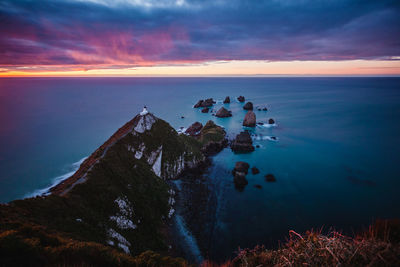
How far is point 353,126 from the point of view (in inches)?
2682

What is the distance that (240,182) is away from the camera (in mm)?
31734

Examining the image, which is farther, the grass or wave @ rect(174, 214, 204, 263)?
wave @ rect(174, 214, 204, 263)

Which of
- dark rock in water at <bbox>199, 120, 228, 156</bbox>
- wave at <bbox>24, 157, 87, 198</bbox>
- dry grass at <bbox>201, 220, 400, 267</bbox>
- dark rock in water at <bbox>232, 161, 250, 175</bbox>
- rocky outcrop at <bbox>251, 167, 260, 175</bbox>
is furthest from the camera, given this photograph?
dark rock in water at <bbox>199, 120, 228, 156</bbox>

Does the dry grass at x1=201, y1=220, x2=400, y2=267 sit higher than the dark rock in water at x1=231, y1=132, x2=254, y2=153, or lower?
higher

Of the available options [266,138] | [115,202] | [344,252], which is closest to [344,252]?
[344,252]

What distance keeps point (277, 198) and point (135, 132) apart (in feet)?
86.7

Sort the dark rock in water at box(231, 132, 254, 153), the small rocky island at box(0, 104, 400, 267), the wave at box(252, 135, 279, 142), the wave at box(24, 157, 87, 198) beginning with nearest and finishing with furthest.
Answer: the small rocky island at box(0, 104, 400, 267), the wave at box(24, 157, 87, 198), the dark rock in water at box(231, 132, 254, 153), the wave at box(252, 135, 279, 142)

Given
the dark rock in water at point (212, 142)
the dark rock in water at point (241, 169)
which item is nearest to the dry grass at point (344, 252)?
the dark rock in water at point (241, 169)

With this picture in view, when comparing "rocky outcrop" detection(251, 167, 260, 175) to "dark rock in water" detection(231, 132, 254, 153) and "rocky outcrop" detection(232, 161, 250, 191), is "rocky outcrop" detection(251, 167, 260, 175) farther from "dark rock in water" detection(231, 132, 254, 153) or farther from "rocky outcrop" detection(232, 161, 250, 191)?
"dark rock in water" detection(231, 132, 254, 153)

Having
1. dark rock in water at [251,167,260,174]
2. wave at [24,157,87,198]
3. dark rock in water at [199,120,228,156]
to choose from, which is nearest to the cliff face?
wave at [24,157,87,198]

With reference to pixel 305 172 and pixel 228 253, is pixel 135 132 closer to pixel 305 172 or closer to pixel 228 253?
pixel 228 253

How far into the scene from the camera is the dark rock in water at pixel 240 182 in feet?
103

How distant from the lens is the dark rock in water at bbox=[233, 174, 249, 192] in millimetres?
31252

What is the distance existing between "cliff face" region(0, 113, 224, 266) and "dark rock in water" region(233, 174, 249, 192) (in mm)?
11514
